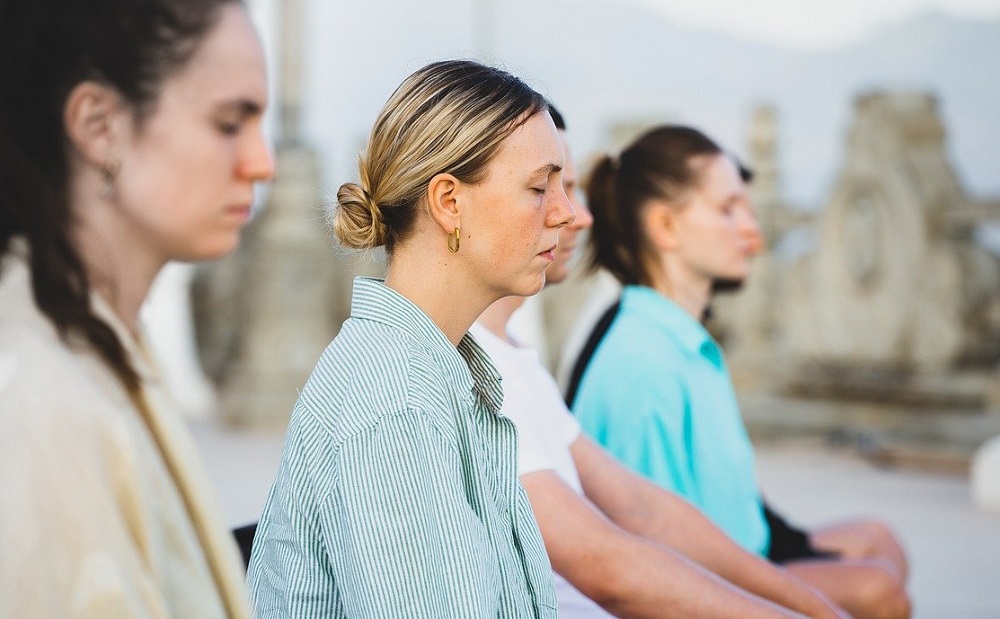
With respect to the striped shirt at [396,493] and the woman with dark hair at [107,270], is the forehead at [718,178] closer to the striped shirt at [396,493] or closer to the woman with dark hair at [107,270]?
the striped shirt at [396,493]

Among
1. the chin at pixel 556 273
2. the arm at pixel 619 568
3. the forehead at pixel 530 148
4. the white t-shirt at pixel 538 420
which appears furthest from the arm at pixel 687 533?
the forehead at pixel 530 148

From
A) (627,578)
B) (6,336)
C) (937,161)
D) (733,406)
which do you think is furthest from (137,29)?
(937,161)

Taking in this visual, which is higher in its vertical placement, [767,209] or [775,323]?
[767,209]

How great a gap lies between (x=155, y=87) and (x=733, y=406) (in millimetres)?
2197

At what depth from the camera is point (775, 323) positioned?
10867 millimetres

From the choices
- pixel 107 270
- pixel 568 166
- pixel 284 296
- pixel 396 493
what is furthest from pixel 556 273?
pixel 284 296

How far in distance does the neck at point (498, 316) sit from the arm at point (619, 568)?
16.2 inches

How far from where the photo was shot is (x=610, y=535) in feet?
7.09

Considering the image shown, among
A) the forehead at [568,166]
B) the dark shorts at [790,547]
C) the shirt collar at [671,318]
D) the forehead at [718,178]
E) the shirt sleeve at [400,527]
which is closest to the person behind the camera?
the shirt sleeve at [400,527]

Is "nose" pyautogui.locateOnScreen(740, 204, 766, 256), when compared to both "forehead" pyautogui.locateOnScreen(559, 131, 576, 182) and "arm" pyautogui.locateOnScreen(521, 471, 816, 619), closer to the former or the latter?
"forehead" pyautogui.locateOnScreen(559, 131, 576, 182)

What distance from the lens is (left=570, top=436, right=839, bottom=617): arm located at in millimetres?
2545

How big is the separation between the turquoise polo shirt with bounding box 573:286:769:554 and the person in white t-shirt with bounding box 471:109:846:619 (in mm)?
366

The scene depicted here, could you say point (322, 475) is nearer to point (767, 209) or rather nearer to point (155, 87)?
point (155, 87)

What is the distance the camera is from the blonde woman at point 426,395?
4.93 feet
